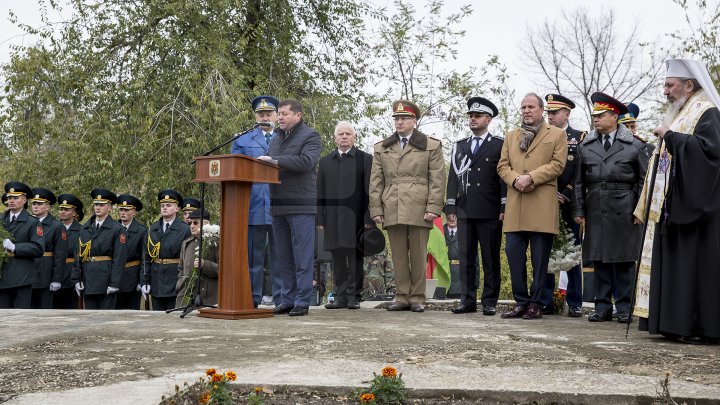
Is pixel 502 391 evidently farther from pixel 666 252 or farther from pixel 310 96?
pixel 310 96

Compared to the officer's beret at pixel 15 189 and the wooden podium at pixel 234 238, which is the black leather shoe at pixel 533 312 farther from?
the officer's beret at pixel 15 189

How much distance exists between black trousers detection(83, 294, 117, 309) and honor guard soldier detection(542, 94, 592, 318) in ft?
15.9

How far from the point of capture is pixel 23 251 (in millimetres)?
8953

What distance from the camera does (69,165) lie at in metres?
13.9

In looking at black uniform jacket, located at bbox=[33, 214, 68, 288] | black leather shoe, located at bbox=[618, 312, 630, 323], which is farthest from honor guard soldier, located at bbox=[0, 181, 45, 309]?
black leather shoe, located at bbox=[618, 312, 630, 323]

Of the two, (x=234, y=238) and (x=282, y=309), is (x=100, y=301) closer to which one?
(x=282, y=309)

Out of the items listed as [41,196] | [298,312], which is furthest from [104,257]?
[298,312]

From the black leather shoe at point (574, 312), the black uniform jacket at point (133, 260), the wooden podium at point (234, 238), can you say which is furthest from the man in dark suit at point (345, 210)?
the black uniform jacket at point (133, 260)

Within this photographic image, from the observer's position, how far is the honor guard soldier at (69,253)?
9.66m

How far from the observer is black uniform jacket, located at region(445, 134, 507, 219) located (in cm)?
748

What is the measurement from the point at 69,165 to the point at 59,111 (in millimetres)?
1078

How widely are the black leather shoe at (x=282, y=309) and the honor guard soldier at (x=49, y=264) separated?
11.7ft

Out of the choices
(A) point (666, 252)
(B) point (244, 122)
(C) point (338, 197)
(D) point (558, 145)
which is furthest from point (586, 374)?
(B) point (244, 122)

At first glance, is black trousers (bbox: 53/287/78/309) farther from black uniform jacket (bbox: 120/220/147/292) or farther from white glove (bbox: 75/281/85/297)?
black uniform jacket (bbox: 120/220/147/292)
